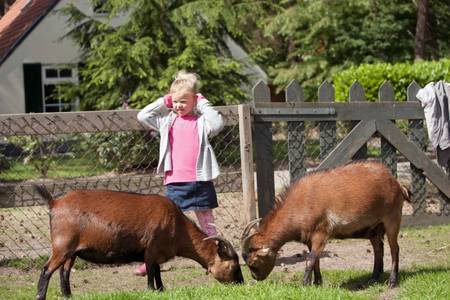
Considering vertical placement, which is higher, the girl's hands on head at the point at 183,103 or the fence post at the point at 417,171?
the girl's hands on head at the point at 183,103

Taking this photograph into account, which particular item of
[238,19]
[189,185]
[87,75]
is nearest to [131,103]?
[87,75]

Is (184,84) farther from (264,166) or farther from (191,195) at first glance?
(264,166)

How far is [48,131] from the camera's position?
809 cm

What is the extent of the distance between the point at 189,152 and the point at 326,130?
2491mm

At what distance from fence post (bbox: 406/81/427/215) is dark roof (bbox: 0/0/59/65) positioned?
15496 millimetres

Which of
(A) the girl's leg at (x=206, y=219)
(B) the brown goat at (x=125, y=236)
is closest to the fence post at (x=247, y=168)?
(A) the girl's leg at (x=206, y=219)

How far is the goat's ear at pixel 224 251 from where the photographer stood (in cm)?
665

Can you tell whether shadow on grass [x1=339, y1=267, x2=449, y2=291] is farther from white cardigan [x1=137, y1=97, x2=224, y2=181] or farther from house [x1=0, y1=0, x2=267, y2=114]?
house [x1=0, y1=0, x2=267, y2=114]

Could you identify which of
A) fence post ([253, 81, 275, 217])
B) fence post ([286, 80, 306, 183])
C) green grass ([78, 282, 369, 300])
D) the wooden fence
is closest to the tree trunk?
the wooden fence

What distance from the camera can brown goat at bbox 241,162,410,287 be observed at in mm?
6781

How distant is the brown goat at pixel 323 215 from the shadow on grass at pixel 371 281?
0.69 ft

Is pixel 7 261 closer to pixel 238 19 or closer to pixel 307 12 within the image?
pixel 238 19

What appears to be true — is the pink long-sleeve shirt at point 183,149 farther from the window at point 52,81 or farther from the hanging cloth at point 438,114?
the window at point 52,81

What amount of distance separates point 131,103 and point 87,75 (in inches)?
64.5
